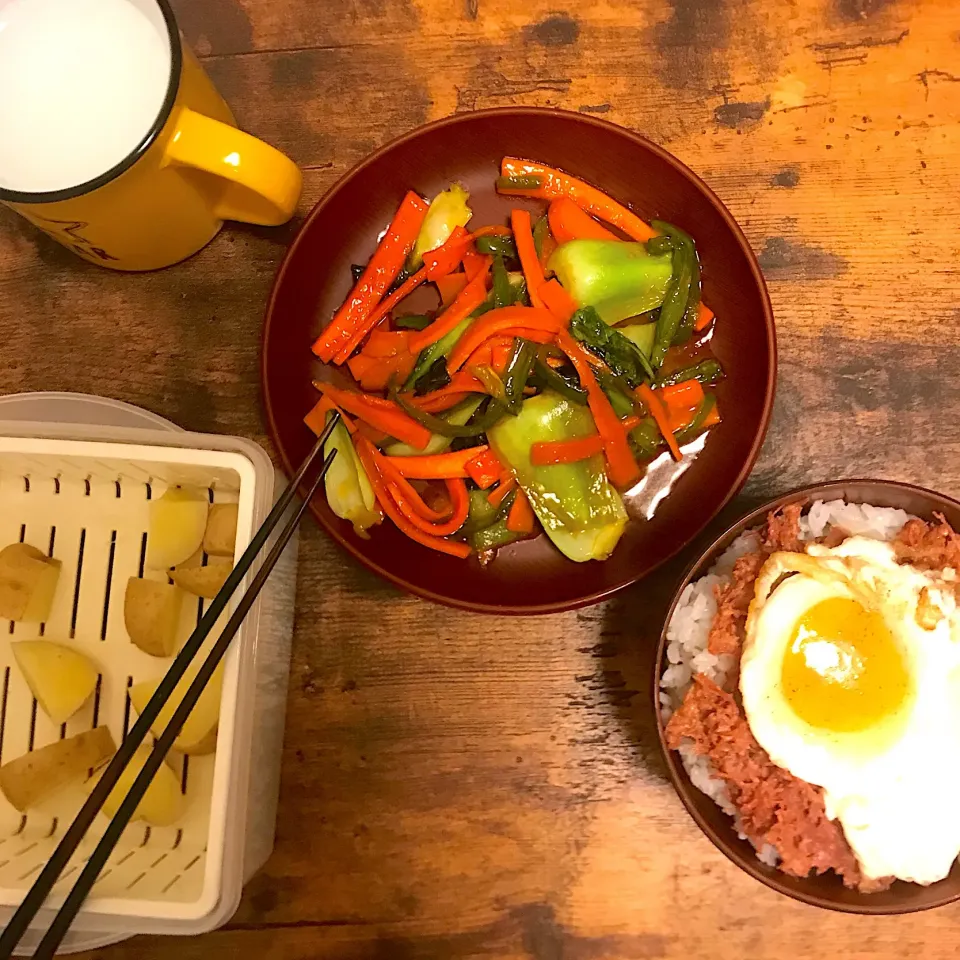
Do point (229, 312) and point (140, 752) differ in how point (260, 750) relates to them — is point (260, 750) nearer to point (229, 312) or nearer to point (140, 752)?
point (140, 752)

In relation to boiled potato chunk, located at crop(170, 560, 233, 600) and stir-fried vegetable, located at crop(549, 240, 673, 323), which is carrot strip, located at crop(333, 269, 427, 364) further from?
boiled potato chunk, located at crop(170, 560, 233, 600)

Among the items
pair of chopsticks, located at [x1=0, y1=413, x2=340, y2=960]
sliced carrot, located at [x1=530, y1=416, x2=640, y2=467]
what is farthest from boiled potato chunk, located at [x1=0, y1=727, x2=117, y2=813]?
sliced carrot, located at [x1=530, y1=416, x2=640, y2=467]

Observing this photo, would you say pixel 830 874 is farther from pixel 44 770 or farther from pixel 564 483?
pixel 44 770

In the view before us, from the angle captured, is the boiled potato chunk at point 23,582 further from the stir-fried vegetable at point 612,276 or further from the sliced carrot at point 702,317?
the sliced carrot at point 702,317

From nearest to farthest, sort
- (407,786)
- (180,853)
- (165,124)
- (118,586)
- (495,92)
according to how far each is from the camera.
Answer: (165,124) → (180,853) → (118,586) → (407,786) → (495,92)

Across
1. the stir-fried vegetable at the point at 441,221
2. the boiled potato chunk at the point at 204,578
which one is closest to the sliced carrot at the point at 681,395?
the stir-fried vegetable at the point at 441,221

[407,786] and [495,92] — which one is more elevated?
[495,92]

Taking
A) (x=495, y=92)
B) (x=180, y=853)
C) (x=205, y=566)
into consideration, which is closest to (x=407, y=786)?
(x=180, y=853)
